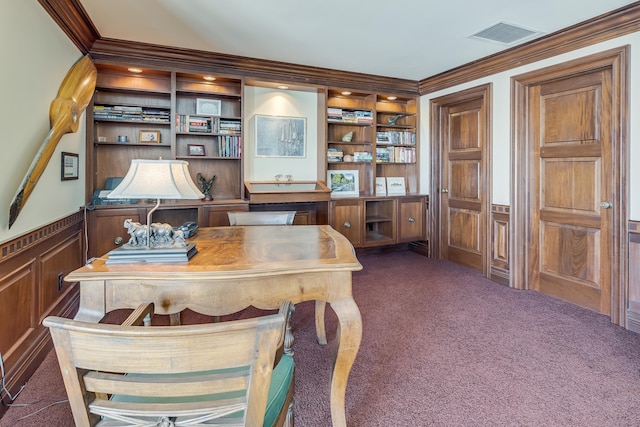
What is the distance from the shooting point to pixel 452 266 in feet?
14.7

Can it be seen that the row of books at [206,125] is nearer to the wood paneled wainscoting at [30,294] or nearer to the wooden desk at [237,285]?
the wood paneled wainscoting at [30,294]

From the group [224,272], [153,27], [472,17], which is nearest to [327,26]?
[472,17]

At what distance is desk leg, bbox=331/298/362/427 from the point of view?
57.7 inches

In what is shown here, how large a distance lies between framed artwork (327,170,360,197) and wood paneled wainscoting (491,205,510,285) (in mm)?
1737

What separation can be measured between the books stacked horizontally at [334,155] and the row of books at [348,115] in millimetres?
391

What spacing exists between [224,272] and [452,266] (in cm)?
375

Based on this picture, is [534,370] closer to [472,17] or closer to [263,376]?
→ [263,376]

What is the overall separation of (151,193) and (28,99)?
1327 millimetres

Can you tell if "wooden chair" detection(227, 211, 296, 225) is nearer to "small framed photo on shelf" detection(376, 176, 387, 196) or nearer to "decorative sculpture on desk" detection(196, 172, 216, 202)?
"decorative sculpture on desk" detection(196, 172, 216, 202)

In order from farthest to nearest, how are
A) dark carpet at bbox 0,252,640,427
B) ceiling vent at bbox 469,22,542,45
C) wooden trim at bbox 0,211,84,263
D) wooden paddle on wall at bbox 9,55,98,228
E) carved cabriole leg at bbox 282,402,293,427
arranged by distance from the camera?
ceiling vent at bbox 469,22,542,45, wooden paddle on wall at bbox 9,55,98,228, wooden trim at bbox 0,211,84,263, dark carpet at bbox 0,252,640,427, carved cabriole leg at bbox 282,402,293,427

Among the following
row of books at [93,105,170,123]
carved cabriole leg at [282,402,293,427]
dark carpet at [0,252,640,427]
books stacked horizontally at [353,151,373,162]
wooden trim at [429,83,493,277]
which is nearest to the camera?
carved cabriole leg at [282,402,293,427]

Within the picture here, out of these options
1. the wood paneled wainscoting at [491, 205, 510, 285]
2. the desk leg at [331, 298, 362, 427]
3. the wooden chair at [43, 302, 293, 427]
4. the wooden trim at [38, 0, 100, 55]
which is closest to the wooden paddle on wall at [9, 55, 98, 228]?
the wooden trim at [38, 0, 100, 55]

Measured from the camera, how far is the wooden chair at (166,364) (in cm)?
74

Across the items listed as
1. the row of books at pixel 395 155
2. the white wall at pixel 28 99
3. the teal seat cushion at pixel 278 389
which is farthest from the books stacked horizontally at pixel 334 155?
the teal seat cushion at pixel 278 389
